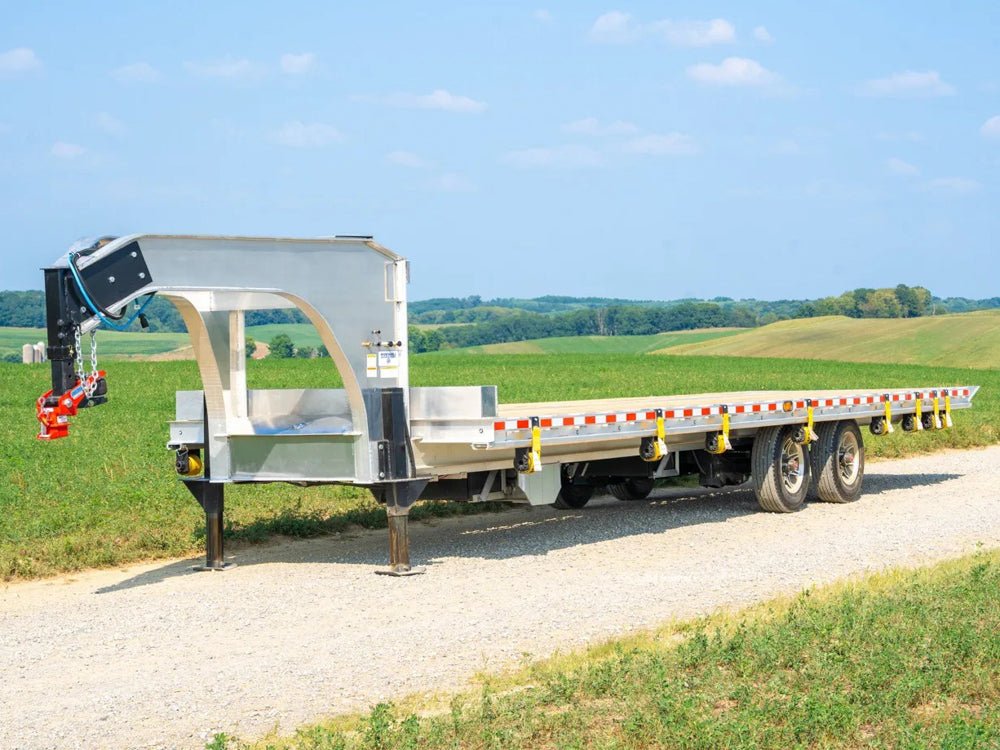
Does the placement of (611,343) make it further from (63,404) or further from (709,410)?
(63,404)

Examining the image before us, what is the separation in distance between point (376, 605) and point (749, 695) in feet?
11.9

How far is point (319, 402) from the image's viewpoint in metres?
11.6

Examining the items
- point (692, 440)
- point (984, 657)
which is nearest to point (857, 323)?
point (692, 440)

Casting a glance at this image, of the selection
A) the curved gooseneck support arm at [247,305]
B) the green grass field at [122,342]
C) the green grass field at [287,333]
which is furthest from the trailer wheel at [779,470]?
the green grass field at [122,342]

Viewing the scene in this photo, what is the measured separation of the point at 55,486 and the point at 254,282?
229 inches

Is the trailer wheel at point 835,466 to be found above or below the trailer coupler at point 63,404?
below

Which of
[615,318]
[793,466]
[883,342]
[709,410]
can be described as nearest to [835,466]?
[793,466]

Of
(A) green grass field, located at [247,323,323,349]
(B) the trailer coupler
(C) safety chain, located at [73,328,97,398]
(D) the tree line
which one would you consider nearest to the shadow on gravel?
(B) the trailer coupler

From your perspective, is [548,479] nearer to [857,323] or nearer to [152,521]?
[152,521]

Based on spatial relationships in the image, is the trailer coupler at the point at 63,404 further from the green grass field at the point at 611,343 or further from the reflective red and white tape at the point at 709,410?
the green grass field at the point at 611,343

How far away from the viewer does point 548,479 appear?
11.7 metres

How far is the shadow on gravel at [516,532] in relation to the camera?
38.2ft

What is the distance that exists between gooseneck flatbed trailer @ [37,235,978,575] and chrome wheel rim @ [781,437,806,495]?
6.89 feet

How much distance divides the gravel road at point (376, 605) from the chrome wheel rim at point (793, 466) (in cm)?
36
